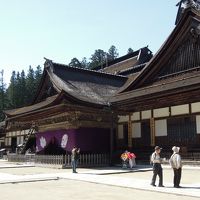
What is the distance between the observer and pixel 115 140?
28375mm

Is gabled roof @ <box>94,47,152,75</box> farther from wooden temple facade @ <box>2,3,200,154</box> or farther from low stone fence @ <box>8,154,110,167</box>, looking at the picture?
low stone fence @ <box>8,154,110,167</box>

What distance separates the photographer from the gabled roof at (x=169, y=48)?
950 inches

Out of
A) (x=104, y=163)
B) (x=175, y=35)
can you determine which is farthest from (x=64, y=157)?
(x=175, y=35)

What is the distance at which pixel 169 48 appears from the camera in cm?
2541

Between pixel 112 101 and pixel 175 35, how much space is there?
21.4 feet

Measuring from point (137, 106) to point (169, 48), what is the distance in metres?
4.79

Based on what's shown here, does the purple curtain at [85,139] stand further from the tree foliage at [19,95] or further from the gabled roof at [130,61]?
the tree foliage at [19,95]

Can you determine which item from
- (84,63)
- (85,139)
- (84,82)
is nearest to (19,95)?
(84,63)

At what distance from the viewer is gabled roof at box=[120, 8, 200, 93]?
24141 mm

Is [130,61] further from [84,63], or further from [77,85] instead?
[84,63]

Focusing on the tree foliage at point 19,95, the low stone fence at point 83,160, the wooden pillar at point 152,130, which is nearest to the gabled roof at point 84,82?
the wooden pillar at point 152,130

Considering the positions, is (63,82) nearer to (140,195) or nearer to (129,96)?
(129,96)

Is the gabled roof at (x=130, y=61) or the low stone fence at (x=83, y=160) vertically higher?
the gabled roof at (x=130, y=61)

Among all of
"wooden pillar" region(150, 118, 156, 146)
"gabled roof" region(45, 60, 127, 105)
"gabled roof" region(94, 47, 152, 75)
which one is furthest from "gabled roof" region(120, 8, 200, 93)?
"gabled roof" region(94, 47, 152, 75)
